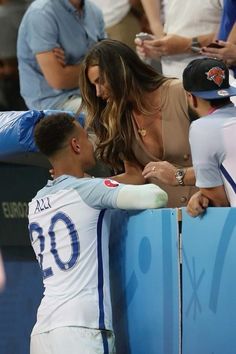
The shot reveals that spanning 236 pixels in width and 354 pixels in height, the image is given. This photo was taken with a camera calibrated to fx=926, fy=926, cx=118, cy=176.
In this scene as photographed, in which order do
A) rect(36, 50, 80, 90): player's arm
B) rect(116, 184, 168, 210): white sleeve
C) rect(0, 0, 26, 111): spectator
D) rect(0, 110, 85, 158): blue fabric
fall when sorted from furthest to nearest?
rect(0, 0, 26, 111): spectator → rect(36, 50, 80, 90): player's arm → rect(0, 110, 85, 158): blue fabric → rect(116, 184, 168, 210): white sleeve

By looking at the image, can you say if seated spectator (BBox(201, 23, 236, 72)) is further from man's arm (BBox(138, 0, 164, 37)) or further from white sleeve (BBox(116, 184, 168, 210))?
man's arm (BBox(138, 0, 164, 37))

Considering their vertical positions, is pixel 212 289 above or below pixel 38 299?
above

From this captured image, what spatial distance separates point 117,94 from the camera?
438 cm

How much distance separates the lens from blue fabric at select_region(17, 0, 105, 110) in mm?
5578

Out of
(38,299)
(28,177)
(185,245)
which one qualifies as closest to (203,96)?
(185,245)

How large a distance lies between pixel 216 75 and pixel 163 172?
0.55 m

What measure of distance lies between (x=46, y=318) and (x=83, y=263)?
0.95 ft

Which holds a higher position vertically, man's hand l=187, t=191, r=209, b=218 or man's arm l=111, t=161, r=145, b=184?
man's hand l=187, t=191, r=209, b=218

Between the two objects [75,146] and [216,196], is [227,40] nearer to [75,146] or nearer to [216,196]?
[75,146]

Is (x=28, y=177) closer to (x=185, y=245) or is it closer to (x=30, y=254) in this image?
(x=30, y=254)

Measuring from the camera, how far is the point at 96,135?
461 centimetres

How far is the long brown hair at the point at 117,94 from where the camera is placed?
4.37m

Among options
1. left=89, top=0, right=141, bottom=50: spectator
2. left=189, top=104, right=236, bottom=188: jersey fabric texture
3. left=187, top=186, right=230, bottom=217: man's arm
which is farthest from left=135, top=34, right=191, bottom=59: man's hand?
left=187, top=186, right=230, bottom=217: man's arm

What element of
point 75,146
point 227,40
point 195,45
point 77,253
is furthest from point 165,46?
point 77,253
